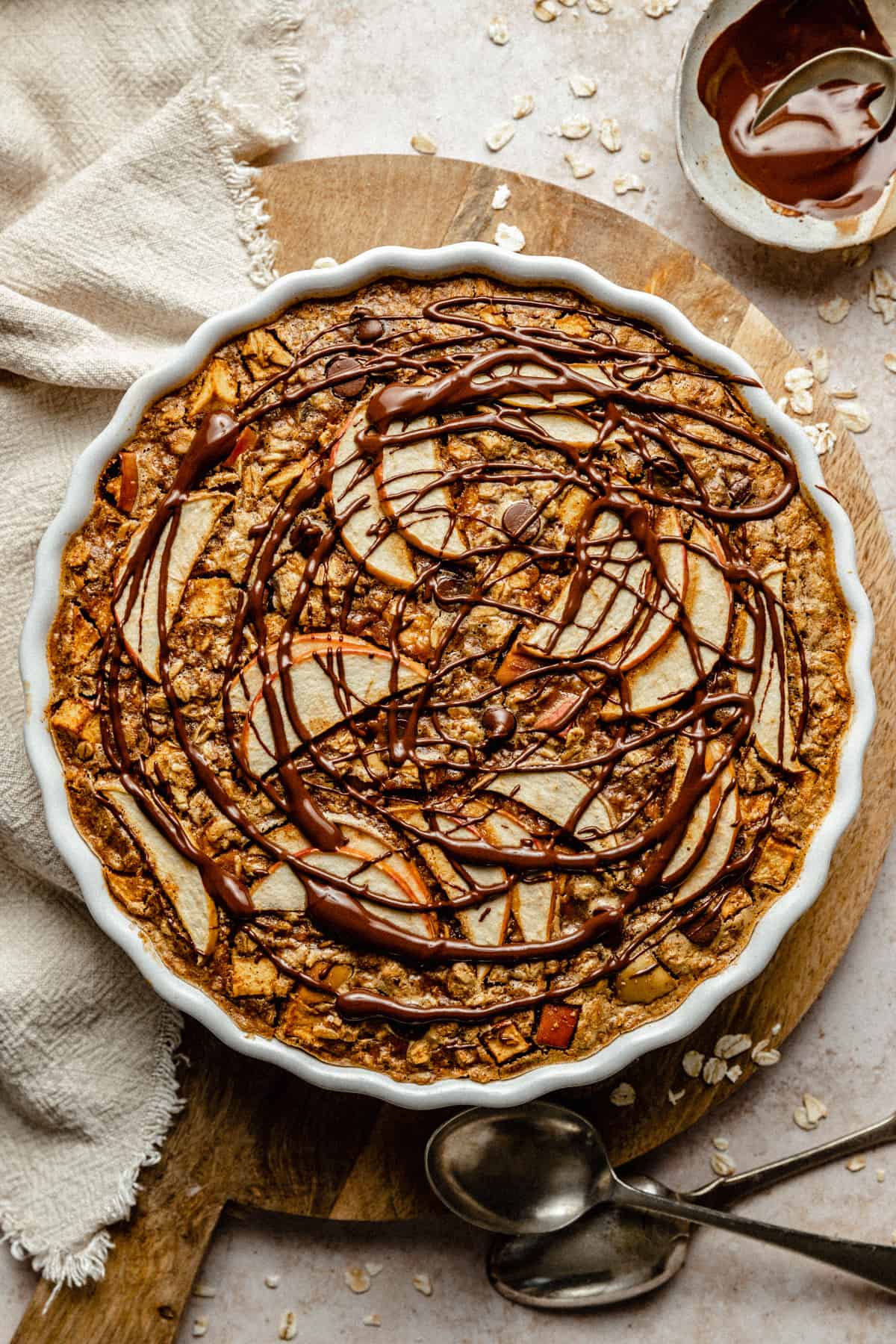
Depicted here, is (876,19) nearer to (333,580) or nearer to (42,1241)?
(333,580)

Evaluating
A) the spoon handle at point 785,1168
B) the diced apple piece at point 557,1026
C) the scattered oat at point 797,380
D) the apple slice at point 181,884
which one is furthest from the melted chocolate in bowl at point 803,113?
the spoon handle at point 785,1168

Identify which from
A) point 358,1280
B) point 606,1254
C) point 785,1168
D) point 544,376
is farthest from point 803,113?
point 358,1280

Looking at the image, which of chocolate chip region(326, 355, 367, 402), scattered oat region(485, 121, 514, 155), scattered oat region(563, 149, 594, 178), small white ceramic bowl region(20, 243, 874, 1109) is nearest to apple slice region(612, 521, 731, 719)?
small white ceramic bowl region(20, 243, 874, 1109)

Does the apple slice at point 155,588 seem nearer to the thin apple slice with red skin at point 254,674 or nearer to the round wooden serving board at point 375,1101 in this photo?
the thin apple slice with red skin at point 254,674

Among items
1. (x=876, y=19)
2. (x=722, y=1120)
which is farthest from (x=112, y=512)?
Result: (x=876, y=19)

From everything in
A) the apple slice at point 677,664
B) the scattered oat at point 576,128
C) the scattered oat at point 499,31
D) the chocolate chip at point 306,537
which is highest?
the scattered oat at point 499,31
